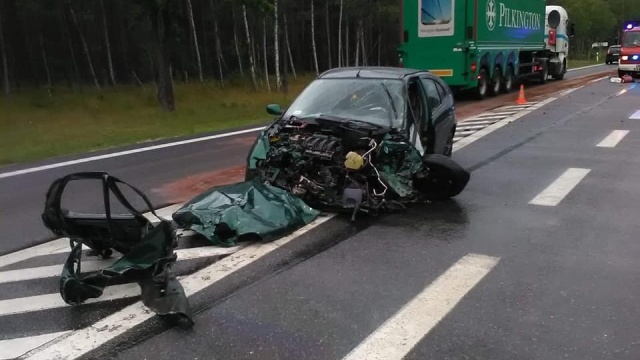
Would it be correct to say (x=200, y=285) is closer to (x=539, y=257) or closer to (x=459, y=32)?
(x=539, y=257)

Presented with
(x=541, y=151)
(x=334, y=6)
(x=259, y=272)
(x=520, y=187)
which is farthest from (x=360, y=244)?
(x=334, y=6)

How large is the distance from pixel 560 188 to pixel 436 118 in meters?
1.93

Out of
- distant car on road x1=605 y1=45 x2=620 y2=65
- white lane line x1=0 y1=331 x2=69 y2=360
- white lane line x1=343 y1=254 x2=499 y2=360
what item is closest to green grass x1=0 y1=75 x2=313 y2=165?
white lane line x1=0 y1=331 x2=69 y2=360

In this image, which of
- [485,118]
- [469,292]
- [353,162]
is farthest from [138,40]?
[469,292]

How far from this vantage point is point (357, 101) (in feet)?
25.1

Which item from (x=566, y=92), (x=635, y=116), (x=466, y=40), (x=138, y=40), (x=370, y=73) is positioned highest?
(x=138, y=40)

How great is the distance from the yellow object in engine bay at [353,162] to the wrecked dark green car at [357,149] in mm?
11

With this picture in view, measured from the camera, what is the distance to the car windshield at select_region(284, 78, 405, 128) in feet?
24.2

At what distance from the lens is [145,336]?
3.80 meters

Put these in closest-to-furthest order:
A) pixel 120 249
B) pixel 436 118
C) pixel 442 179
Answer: pixel 120 249
pixel 442 179
pixel 436 118

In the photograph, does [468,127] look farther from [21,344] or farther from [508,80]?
[21,344]

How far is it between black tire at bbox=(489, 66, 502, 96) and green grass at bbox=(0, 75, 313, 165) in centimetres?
800

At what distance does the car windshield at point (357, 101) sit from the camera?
7.37m

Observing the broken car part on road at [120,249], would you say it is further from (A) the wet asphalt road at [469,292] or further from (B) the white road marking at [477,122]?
(B) the white road marking at [477,122]
